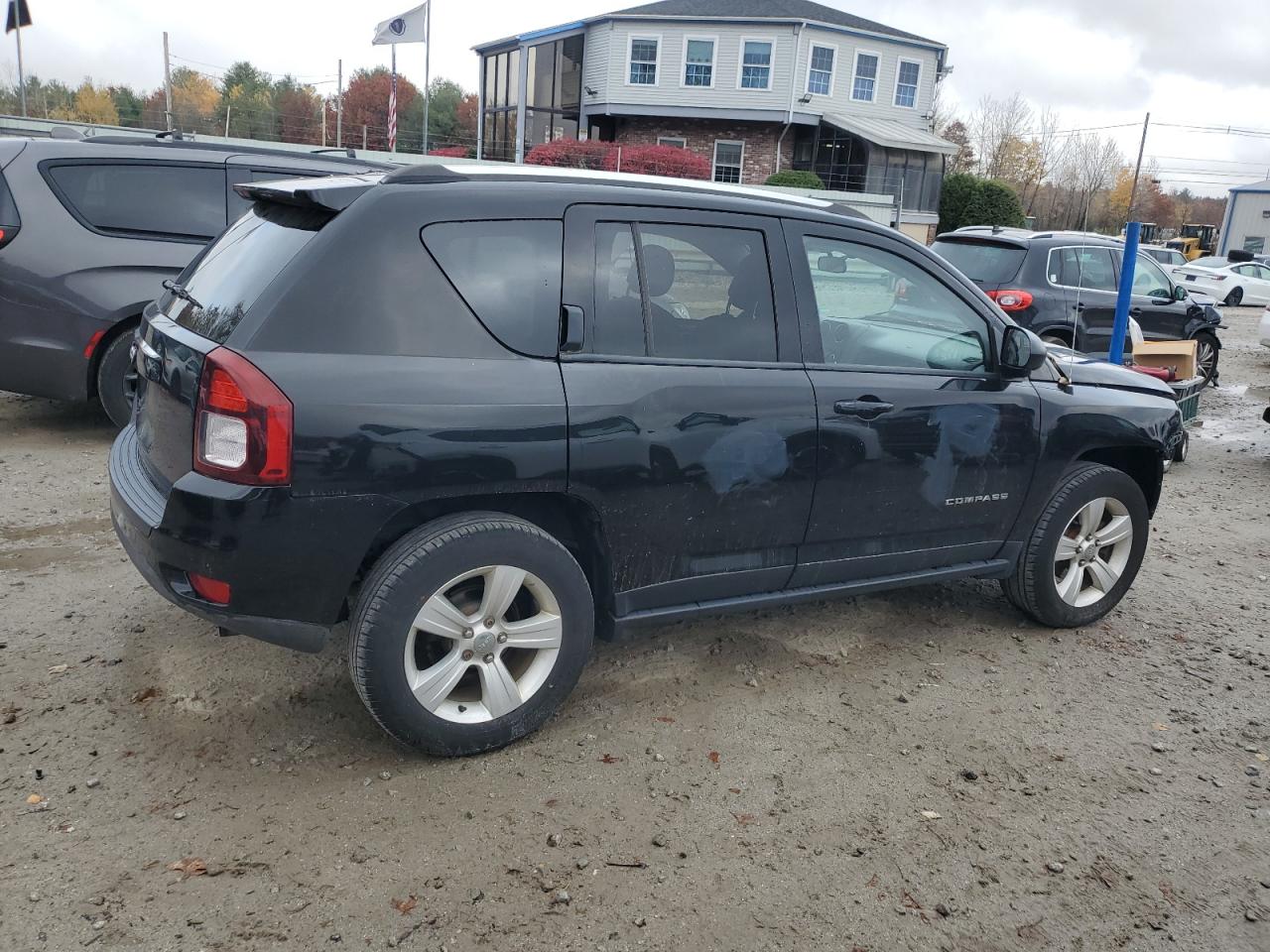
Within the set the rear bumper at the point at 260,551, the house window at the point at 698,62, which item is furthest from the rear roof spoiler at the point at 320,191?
the house window at the point at 698,62

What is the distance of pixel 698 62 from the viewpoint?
3794cm

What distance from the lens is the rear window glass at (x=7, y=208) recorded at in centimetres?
627

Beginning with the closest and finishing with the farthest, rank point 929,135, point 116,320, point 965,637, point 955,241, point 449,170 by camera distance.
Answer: point 449,170
point 965,637
point 116,320
point 955,241
point 929,135

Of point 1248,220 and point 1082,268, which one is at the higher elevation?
point 1248,220

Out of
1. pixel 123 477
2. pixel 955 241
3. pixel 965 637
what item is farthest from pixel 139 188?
pixel 955 241

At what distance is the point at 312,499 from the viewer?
9.73ft

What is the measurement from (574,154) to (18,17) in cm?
1528

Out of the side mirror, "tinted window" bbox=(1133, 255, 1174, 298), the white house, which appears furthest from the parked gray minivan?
the white house

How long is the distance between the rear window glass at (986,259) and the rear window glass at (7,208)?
7897 mm

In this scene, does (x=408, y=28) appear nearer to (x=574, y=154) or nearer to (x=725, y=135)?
(x=574, y=154)

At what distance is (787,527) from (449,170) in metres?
1.75

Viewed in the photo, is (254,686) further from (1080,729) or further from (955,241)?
(955,241)

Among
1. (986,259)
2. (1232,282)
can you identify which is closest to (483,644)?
(986,259)

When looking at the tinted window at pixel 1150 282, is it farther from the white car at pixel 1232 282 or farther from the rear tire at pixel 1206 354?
the white car at pixel 1232 282
